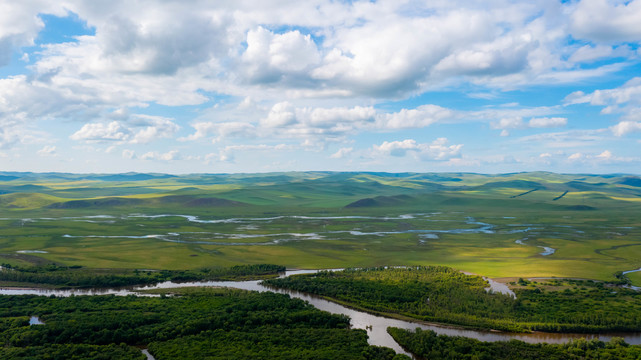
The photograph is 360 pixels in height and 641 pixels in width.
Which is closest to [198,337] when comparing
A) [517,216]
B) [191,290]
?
[191,290]

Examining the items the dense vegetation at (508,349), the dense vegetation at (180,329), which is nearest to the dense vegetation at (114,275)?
the dense vegetation at (180,329)

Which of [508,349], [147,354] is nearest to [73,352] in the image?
[147,354]

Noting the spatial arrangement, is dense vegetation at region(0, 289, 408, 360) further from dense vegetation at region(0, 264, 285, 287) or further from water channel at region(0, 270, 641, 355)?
dense vegetation at region(0, 264, 285, 287)

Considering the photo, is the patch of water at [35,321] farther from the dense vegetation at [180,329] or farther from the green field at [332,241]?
the green field at [332,241]

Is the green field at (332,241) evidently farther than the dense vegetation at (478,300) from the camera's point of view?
Result: Yes

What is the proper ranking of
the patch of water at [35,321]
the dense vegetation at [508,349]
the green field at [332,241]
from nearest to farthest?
the dense vegetation at [508,349] < the patch of water at [35,321] < the green field at [332,241]

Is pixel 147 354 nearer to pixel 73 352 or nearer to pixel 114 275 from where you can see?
pixel 73 352

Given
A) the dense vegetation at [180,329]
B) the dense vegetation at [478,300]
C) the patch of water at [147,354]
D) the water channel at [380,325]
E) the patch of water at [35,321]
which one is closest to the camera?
the patch of water at [147,354]
